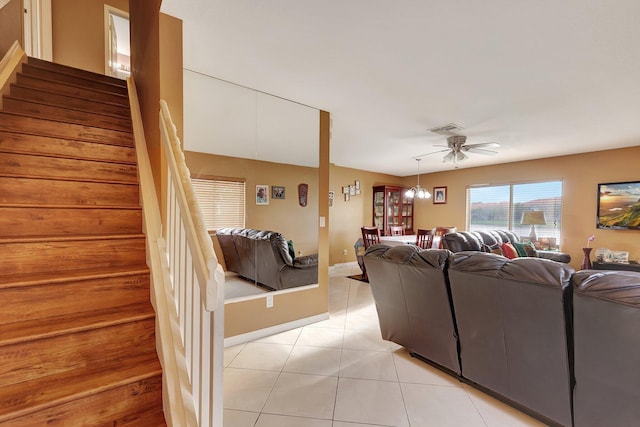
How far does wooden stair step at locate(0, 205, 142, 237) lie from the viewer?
1.46 m

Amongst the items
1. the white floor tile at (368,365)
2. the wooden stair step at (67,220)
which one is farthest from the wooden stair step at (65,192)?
the white floor tile at (368,365)

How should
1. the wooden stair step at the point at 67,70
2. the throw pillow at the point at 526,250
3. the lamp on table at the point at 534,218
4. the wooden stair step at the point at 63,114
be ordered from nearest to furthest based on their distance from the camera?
1. the wooden stair step at the point at 63,114
2. the wooden stair step at the point at 67,70
3. the throw pillow at the point at 526,250
4. the lamp on table at the point at 534,218

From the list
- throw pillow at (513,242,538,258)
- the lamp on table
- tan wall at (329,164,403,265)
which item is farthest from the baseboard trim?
the lamp on table

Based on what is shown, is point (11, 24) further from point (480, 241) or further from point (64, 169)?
point (480, 241)

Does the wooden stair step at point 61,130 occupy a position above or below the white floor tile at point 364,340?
above

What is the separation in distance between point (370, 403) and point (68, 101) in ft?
10.8

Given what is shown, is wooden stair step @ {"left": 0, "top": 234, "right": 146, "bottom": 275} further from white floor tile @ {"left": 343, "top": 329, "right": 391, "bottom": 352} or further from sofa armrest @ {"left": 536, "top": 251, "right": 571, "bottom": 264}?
sofa armrest @ {"left": 536, "top": 251, "right": 571, "bottom": 264}

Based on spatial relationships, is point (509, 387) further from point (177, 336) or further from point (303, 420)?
point (177, 336)

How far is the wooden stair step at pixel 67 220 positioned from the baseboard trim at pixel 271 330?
136 centimetres

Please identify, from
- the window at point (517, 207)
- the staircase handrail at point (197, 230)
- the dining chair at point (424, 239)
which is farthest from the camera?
the window at point (517, 207)

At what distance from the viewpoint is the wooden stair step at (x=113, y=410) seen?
3.27 feet

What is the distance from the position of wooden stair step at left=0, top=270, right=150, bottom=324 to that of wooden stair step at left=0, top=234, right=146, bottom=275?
95 millimetres

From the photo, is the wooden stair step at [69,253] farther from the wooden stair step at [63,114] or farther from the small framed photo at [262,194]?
the small framed photo at [262,194]

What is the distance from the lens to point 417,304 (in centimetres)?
215
